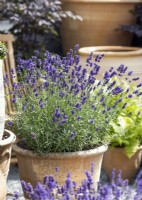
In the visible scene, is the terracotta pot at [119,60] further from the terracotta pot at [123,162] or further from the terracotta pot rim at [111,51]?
the terracotta pot at [123,162]

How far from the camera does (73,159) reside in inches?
132

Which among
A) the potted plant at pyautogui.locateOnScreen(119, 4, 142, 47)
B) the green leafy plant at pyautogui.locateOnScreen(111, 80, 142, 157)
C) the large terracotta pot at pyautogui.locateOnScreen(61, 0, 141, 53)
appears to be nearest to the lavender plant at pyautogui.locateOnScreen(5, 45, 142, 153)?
the green leafy plant at pyautogui.locateOnScreen(111, 80, 142, 157)

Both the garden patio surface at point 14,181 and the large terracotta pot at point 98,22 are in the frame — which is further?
the large terracotta pot at point 98,22

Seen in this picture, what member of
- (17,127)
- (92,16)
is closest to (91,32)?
(92,16)

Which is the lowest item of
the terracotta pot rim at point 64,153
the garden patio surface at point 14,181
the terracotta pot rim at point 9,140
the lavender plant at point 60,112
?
the garden patio surface at point 14,181

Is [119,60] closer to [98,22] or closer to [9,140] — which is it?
[98,22]

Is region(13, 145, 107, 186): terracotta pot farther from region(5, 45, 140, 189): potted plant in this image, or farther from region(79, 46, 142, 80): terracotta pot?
region(79, 46, 142, 80): terracotta pot

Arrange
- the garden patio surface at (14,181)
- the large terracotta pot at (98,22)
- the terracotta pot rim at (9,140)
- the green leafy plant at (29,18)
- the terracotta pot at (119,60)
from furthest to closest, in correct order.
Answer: the large terracotta pot at (98,22) < the green leafy plant at (29,18) < the terracotta pot at (119,60) < the garden patio surface at (14,181) < the terracotta pot rim at (9,140)

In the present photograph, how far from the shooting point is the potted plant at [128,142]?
394 centimetres

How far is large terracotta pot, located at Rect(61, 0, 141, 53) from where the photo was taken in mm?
6031

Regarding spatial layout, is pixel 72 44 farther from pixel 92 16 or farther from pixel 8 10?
pixel 8 10

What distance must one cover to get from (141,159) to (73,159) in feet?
3.55

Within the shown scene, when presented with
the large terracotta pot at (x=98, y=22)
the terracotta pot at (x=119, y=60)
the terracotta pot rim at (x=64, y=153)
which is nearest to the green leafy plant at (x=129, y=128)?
the terracotta pot rim at (x=64, y=153)

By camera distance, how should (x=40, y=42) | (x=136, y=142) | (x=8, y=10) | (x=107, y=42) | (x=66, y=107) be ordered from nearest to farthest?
(x=66, y=107), (x=136, y=142), (x=8, y=10), (x=40, y=42), (x=107, y=42)
